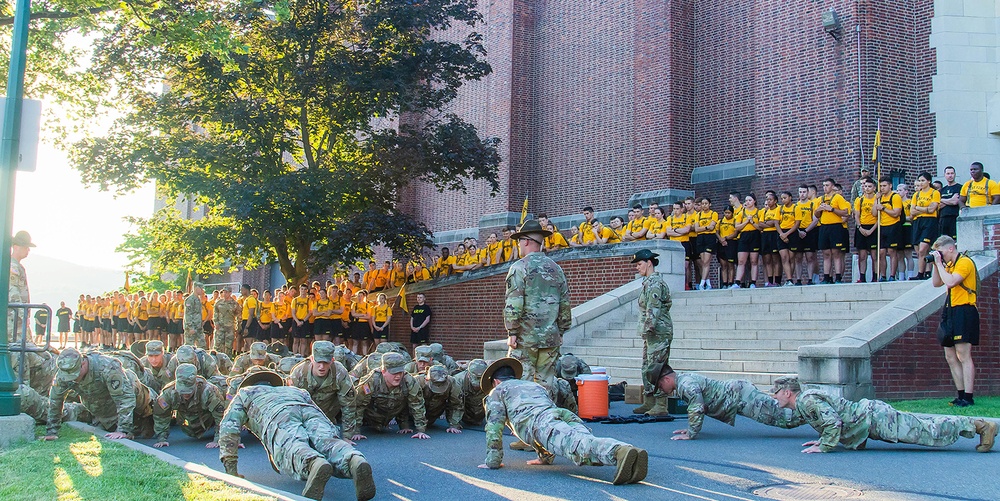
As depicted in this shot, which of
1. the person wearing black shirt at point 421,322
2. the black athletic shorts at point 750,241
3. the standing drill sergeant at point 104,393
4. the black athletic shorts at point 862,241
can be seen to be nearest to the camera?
the standing drill sergeant at point 104,393

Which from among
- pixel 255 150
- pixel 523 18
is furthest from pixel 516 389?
pixel 523 18

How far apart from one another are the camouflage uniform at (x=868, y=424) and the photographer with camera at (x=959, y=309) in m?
2.97

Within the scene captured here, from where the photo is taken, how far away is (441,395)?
34.9 feet

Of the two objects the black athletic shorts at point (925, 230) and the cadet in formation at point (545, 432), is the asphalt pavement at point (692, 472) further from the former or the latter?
the black athletic shorts at point (925, 230)

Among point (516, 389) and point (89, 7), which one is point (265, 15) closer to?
point (89, 7)

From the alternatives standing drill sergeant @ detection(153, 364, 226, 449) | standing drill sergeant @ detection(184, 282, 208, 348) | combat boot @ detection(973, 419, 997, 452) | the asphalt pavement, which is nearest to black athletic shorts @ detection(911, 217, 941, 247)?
the asphalt pavement

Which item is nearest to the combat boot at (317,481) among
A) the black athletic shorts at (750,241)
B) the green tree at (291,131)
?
the black athletic shorts at (750,241)

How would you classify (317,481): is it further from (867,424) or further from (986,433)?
(986,433)

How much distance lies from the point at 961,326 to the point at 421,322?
46.7ft

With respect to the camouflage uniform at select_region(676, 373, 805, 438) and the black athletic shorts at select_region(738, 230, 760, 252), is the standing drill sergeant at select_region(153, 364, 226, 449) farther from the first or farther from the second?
the black athletic shorts at select_region(738, 230, 760, 252)

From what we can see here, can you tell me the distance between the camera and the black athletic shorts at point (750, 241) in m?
17.5

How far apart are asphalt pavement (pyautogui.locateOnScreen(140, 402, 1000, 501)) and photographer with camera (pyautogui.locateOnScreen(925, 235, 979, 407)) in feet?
7.21

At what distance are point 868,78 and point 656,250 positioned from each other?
22.2 feet

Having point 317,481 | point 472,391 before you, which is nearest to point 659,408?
point 472,391
